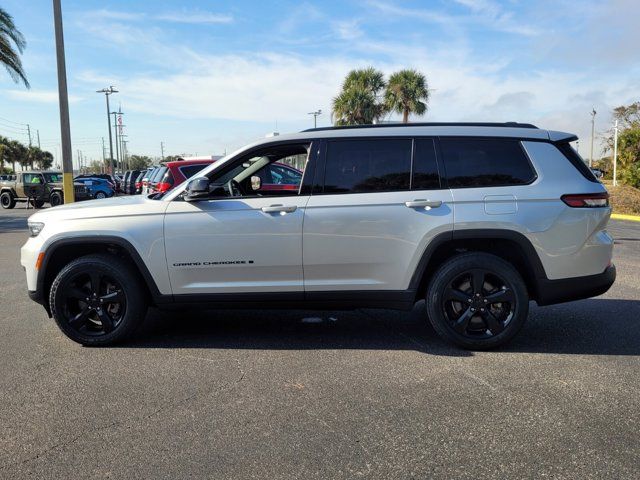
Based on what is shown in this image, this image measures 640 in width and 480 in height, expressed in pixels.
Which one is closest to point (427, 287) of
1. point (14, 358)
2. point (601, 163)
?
point (14, 358)

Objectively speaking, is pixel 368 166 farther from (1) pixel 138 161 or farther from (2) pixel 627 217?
(1) pixel 138 161

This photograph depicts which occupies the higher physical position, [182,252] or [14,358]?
[182,252]

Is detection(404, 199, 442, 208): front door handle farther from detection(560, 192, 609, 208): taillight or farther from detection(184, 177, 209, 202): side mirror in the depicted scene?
detection(184, 177, 209, 202): side mirror

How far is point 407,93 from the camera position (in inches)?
1405

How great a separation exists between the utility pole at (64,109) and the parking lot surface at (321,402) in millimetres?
10059

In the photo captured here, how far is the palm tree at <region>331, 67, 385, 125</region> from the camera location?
123 feet

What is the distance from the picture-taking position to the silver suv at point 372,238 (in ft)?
14.6

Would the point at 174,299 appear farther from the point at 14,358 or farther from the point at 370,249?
the point at 370,249

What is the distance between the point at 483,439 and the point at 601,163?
49492mm

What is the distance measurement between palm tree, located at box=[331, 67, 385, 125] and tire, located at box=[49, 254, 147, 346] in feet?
111

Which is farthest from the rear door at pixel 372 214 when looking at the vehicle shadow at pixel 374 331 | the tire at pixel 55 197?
the tire at pixel 55 197

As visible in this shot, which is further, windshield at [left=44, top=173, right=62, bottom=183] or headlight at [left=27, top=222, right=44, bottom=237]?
windshield at [left=44, top=173, right=62, bottom=183]

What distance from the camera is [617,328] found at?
516cm

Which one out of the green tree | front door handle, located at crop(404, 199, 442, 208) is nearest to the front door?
front door handle, located at crop(404, 199, 442, 208)
